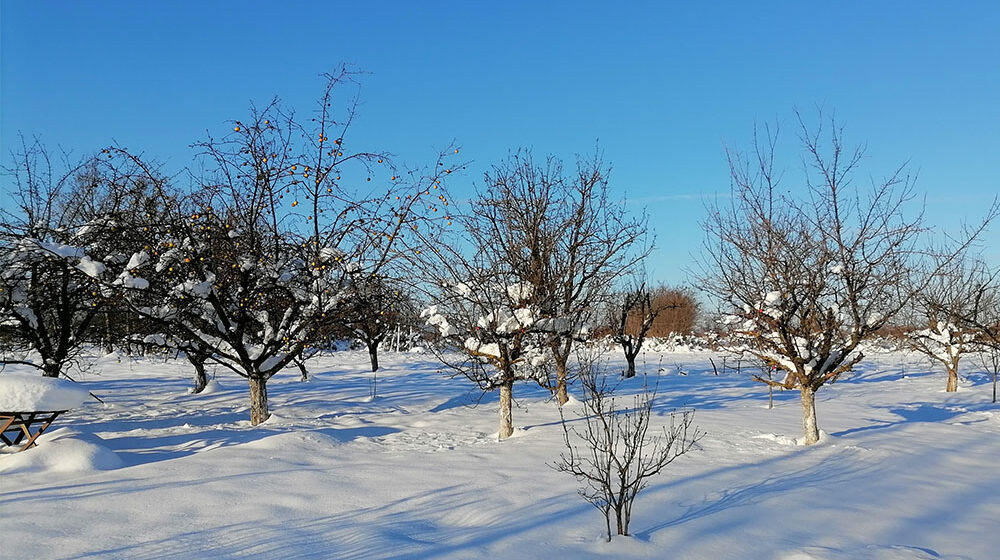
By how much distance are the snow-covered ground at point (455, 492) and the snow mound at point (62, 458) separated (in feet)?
0.07

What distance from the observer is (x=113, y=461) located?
7285 mm

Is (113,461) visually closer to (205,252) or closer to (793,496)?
(205,252)

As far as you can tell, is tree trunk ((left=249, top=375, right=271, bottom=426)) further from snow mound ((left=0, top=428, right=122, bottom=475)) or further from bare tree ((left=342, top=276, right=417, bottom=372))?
snow mound ((left=0, top=428, right=122, bottom=475))

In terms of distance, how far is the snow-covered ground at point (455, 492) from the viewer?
4930mm

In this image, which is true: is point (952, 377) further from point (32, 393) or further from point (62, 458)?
point (32, 393)

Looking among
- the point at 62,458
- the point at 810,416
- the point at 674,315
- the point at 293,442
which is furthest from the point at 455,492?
the point at 674,315

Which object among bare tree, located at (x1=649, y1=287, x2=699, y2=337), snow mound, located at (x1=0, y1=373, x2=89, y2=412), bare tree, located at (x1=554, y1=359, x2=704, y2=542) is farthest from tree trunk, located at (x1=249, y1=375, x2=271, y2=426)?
bare tree, located at (x1=649, y1=287, x2=699, y2=337)

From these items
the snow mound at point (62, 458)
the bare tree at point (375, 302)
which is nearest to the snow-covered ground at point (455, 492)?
the snow mound at point (62, 458)

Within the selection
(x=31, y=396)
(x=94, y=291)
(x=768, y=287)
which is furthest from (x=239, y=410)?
(x=768, y=287)

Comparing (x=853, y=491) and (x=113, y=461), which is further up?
(x=113, y=461)

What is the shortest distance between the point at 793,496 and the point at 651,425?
4839 millimetres

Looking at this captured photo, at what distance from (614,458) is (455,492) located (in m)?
2.01

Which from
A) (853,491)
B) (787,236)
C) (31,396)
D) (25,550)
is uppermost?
(787,236)

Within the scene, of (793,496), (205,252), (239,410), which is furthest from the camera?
(239,410)
